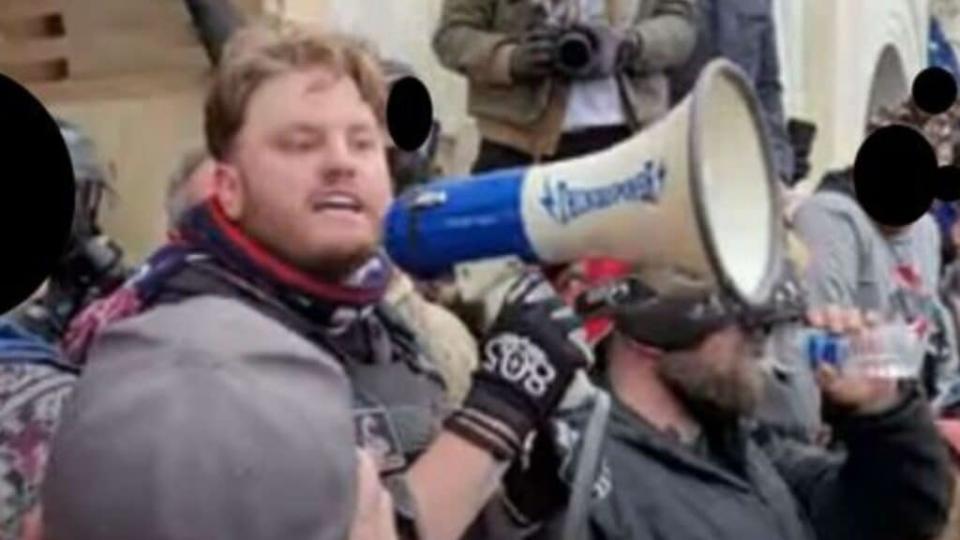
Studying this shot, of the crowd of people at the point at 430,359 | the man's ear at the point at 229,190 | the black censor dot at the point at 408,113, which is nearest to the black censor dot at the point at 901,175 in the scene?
the crowd of people at the point at 430,359

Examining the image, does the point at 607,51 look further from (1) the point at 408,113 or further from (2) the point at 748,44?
(1) the point at 408,113

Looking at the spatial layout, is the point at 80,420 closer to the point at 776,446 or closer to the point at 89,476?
the point at 89,476

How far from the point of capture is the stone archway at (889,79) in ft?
47.8

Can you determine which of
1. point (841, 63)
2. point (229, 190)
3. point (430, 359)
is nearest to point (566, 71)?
point (430, 359)

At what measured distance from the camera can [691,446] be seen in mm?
4934

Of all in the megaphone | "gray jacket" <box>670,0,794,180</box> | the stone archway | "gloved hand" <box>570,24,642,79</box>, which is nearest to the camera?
the megaphone

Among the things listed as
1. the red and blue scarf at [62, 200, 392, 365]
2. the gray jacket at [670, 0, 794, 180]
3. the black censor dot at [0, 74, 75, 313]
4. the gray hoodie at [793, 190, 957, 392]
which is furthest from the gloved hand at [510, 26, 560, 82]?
the black censor dot at [0, 74, 75, 313]

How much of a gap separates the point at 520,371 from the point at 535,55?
2950 mm

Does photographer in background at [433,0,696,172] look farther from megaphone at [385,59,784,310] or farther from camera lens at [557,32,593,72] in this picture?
megaphone at [385,59,784,310]

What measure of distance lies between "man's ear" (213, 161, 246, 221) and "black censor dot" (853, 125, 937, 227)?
178 cm

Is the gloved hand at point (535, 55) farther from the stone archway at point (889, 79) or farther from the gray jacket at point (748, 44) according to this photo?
the stone archway at point (889, 79)

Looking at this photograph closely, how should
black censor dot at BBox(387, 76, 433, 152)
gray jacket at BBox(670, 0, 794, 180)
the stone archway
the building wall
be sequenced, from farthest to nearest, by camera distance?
the stone archway < the building wall < gray jacket at BBox(670, 0, 794, 180) < black censor dot at BBox(387, 76, 433, 152)

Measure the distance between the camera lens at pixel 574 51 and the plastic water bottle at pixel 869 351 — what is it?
1811 mm

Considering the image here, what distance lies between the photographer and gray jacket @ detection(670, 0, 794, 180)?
7.05 metres
